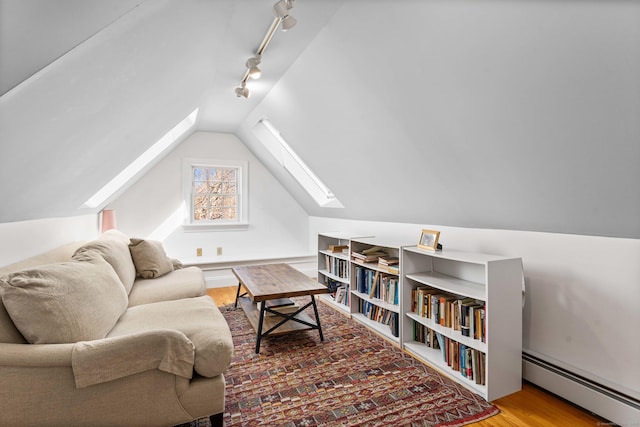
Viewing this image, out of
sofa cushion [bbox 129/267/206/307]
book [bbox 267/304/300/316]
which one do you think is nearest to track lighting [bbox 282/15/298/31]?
sofa cushion [bbox 129/267/206/307]

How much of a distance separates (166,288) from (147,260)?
0.58 m

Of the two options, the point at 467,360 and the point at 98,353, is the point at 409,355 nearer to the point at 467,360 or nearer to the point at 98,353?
the point at 467,360

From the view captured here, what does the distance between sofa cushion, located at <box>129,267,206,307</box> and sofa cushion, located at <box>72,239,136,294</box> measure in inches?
4.3

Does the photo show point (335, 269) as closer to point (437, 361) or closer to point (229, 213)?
point (437, 361)

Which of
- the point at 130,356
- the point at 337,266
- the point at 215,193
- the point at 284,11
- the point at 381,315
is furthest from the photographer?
the point at 215,193

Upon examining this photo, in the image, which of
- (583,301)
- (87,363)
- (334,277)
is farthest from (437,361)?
(87,363)

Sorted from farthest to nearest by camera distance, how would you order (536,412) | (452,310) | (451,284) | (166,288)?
(166,288) < (451,284) < (452,310) < (536,412)

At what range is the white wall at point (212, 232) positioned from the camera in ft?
15.3

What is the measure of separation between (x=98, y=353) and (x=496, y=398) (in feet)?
7.16

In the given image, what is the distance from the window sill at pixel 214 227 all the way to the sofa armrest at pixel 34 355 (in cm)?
368

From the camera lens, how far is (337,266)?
3885mm

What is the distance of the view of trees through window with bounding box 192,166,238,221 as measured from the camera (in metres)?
5.09

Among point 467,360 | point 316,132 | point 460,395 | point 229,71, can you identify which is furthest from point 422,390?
point 229,71

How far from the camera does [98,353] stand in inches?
53.9
